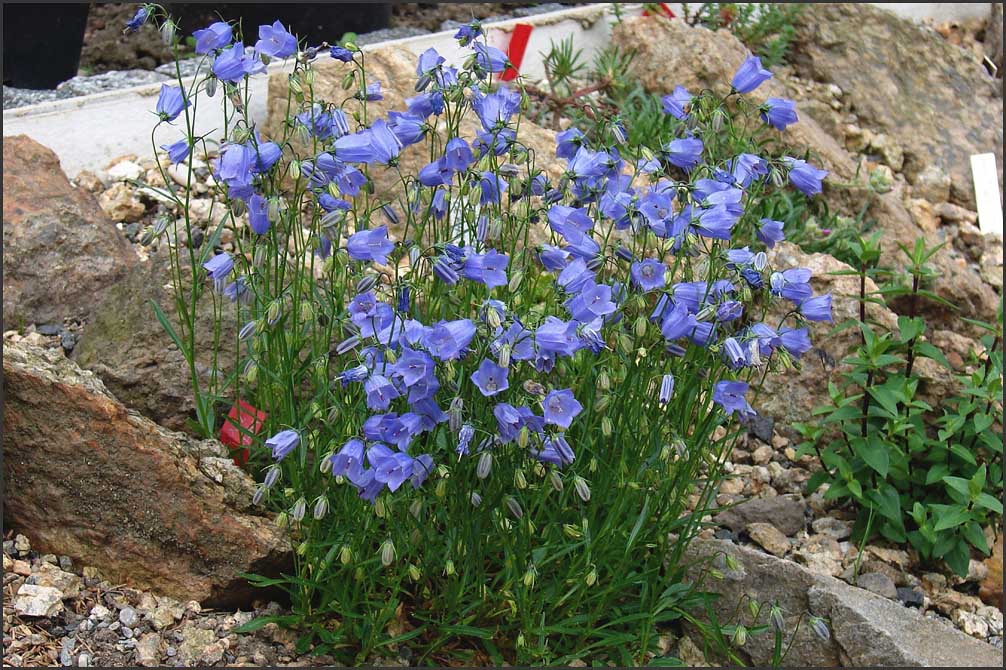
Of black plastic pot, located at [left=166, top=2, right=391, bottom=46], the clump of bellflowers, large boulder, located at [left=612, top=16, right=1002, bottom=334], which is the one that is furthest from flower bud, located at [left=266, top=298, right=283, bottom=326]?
black plastic pot, located at [left=166, top=2, right=391, bottom=46]

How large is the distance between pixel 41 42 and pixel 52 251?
2.18 m

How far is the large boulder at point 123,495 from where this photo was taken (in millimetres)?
3156

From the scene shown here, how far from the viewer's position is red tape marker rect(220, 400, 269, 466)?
343cm

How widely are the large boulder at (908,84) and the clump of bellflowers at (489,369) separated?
4.39m

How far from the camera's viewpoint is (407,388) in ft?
8.17

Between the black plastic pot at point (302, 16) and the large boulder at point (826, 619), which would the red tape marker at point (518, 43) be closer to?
the black plastic pot at point (302, 16)

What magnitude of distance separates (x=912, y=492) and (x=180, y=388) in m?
2.65

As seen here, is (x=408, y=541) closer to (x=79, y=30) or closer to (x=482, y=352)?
(x=482, y=352)

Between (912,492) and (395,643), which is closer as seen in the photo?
(395,643)

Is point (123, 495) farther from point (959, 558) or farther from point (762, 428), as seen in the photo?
point (959, 558)

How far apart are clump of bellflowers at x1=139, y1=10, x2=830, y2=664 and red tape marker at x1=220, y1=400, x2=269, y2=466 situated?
0.18 feet

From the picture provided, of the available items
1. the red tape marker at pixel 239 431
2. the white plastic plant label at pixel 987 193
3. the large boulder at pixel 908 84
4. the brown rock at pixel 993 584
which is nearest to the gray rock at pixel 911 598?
the brown rock at pixel 993 584

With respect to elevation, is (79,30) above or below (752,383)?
above

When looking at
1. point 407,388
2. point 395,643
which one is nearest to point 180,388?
point 395,643
